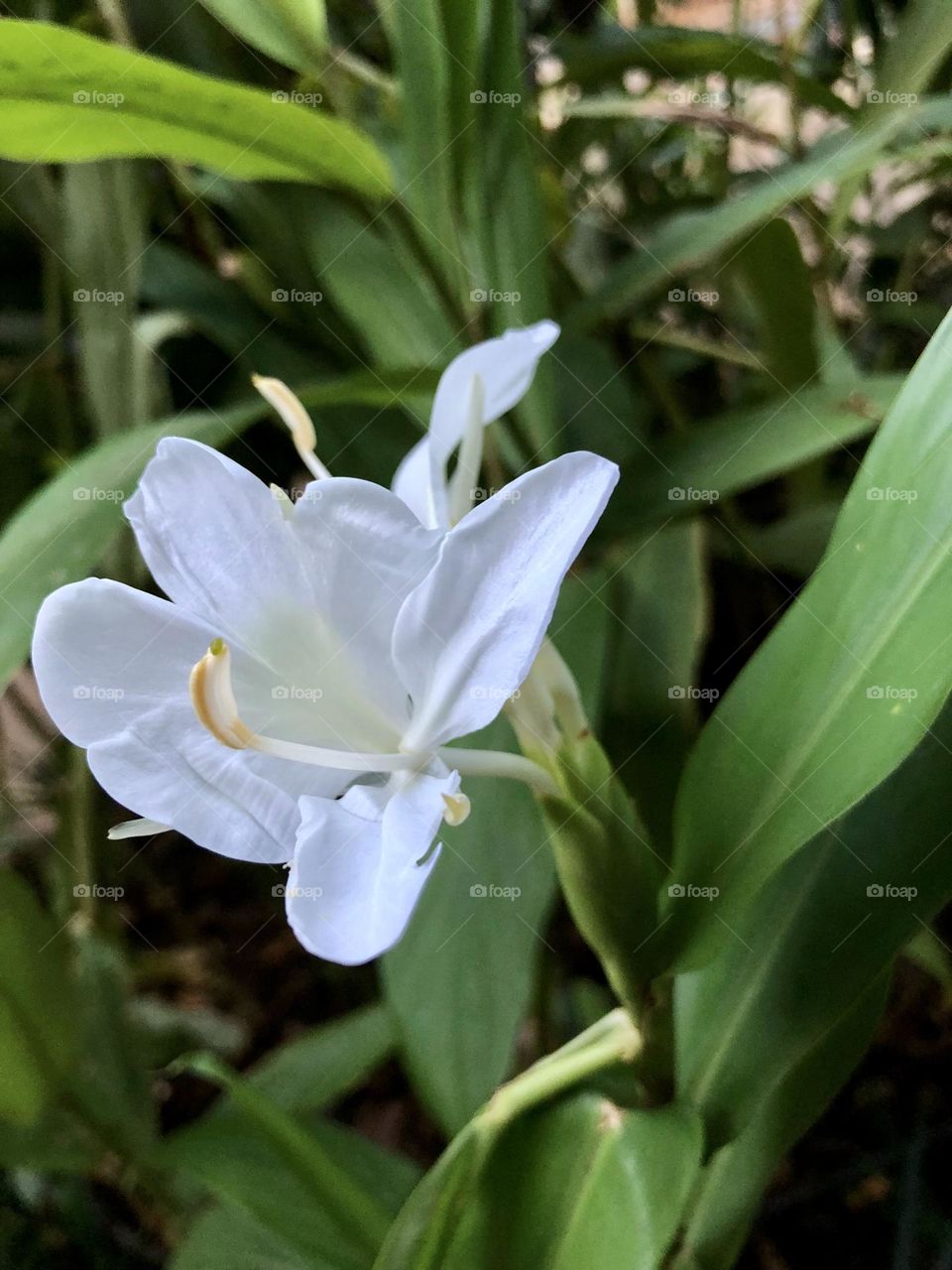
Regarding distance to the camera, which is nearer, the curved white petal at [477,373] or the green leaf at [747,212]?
the curved white petal at [477,373]

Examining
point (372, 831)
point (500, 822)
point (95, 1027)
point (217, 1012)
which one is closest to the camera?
point (372, 831)

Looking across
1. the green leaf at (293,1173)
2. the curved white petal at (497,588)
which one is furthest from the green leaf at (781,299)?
the green leaf at (293,1173)

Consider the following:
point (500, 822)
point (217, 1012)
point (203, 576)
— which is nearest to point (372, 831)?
point (203, 576)

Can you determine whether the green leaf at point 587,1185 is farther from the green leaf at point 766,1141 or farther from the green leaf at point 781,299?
the green leaf at point 781,299

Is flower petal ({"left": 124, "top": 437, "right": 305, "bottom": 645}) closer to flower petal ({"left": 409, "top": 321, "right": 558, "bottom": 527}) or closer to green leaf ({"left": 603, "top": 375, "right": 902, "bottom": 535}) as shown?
flower petal ({"left": 409, "top": 321, "right": 558, "bottom": 527})

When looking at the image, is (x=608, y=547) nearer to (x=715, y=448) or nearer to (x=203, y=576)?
(x=715, y=448)

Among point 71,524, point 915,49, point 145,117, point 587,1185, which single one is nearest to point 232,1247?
point 587,1185

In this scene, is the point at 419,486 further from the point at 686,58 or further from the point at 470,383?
the point at 686,58

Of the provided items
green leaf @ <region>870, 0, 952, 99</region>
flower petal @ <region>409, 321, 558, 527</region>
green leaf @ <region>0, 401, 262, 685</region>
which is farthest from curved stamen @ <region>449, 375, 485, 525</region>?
green leaf @ <region>870, 0, 952, 99</region>
